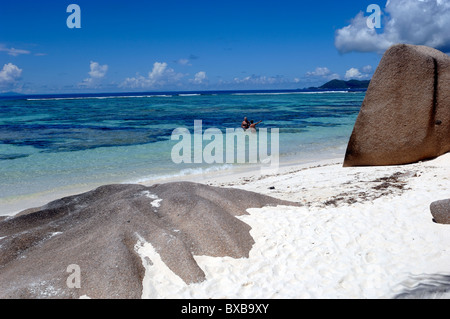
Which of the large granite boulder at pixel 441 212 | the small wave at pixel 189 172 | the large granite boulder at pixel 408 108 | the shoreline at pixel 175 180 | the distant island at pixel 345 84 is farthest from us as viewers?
the distant island at pixel 345 84

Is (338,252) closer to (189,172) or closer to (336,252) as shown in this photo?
(336,252)

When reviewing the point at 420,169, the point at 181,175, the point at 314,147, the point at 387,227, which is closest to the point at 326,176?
the point at 420,169

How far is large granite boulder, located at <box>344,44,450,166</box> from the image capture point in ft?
30.9

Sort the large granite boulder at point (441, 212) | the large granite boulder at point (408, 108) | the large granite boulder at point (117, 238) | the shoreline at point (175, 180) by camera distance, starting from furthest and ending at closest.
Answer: the large granite boulder at point (408, 108) → the shoreline at point (175, 180) → the large granite boulder at point (441, 212) → the large granite boulder at point (117, 238)

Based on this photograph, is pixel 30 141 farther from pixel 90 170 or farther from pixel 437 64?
pixel 437 64

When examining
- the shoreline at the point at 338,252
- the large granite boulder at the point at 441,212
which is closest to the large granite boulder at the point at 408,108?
the shoreline at the point at 338,252

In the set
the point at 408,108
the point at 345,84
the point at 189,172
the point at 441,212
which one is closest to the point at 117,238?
the point at 441,212

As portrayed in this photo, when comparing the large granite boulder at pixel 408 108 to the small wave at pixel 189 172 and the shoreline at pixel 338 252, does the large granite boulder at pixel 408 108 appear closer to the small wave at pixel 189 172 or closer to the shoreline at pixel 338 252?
the shoreline at pixel 338 252

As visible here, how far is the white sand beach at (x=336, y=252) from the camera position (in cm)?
411

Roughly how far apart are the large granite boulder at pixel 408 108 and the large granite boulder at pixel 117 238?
4.94 metres

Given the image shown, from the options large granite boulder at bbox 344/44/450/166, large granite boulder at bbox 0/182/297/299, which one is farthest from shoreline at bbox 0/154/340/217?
large granite boulder at bbox 344/44/450/166

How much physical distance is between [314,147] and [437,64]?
7.47 m

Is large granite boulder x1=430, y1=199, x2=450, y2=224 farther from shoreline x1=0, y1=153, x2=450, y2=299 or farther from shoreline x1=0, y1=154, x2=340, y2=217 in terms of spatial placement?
shoreline x1=0, y1=154, x2=340, y2=217

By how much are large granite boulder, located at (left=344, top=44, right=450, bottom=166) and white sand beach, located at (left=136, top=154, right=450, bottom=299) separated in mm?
1954
